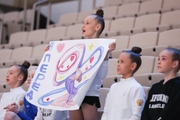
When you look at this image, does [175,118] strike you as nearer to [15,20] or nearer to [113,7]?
[113,7]

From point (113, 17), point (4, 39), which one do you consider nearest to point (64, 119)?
point (113, 17)

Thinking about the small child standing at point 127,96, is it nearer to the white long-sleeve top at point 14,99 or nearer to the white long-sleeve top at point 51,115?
the white long-sleeve top at point 51,115

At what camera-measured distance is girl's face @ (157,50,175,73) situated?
180cm

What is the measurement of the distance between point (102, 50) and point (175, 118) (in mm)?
509

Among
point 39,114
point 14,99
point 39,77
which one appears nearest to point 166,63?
point 39,77

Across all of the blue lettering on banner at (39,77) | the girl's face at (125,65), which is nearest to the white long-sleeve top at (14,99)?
the blue lettering on banner at (39,77)

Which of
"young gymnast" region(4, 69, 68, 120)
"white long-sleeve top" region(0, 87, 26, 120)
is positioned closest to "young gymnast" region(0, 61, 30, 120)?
"white long-sleeve top" region(0, 87, 26, 120)

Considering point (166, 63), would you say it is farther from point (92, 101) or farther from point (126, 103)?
point (92, 101)

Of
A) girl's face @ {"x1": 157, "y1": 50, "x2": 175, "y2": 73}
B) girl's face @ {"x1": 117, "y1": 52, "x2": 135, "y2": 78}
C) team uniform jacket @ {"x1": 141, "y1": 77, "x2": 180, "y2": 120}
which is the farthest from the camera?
girl's face @ {"x1": 117, "y1": 52, "x2": 135, "y2": 78}

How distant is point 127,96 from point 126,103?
1.5 inches

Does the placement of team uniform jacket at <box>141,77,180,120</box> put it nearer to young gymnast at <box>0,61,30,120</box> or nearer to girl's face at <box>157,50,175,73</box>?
girl's face at <box>157,50,175,73</box>

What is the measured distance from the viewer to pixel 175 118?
166cm

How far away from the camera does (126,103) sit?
1854 mm

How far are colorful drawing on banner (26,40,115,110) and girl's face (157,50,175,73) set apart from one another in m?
0.30
